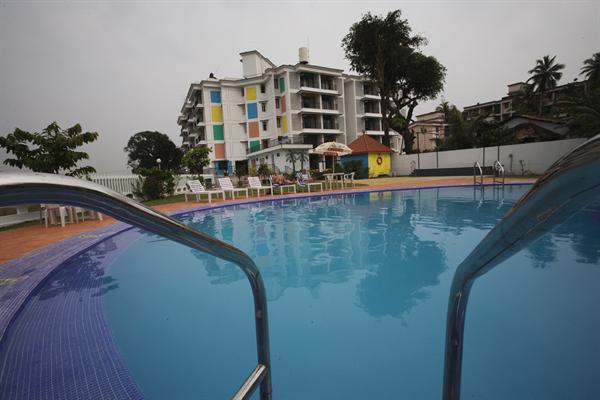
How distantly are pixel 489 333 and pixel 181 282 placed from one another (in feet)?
13.8

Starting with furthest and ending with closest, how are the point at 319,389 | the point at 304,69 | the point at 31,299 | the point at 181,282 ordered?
the point at 304,69, the point at 181,282, the point at 31,299, the point at 319,389

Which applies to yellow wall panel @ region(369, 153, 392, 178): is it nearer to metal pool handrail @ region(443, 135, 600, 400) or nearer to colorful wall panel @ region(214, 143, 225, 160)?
colorful wall panel @ region(214, 143, 225, 160)

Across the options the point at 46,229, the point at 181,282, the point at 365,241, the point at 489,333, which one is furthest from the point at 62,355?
the point at 46,229

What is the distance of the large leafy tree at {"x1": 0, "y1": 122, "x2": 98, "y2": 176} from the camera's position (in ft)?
35.3

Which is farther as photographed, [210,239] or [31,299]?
[31,299]

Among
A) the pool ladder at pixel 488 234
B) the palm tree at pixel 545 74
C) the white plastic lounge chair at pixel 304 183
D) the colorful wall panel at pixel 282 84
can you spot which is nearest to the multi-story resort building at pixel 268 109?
the colorful wall panel at pixel 282 84

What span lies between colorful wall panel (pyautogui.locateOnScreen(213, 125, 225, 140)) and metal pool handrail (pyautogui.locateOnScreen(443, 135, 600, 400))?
38779 mm

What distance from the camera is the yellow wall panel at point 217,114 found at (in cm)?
3725

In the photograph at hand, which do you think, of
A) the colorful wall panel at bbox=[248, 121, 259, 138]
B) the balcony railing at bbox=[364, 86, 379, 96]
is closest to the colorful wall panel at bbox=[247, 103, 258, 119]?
the colorful wall panel at bbox=[248, 121, 259, 138]

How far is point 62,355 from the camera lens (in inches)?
104

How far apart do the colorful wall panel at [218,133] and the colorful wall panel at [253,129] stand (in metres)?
3.35

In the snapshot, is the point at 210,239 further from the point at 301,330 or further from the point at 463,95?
the point at 463,95

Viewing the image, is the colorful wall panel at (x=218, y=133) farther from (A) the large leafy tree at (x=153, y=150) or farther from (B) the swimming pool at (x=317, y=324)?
(B) the swimming pool at (x=317, y=324)

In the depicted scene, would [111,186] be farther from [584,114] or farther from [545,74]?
[545,74]
